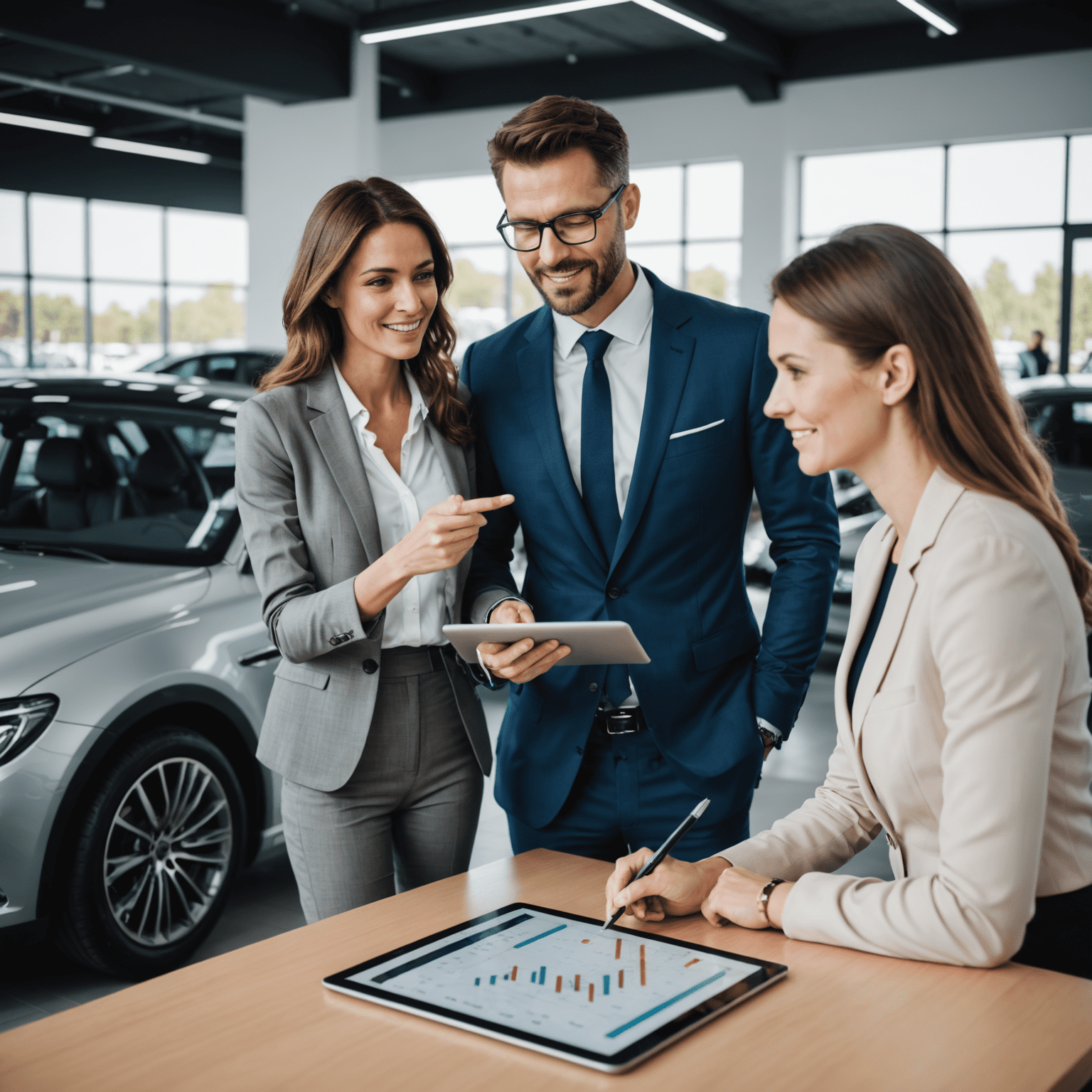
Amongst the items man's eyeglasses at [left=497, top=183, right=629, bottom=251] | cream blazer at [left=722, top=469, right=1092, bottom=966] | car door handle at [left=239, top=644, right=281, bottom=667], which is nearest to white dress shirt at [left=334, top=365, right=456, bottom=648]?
man's eyeglasses at [left=497, top=183, right=629, bottom=251]

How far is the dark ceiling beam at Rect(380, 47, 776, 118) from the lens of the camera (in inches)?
525

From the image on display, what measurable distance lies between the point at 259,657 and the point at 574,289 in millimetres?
1708

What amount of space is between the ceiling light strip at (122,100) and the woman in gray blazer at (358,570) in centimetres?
1254

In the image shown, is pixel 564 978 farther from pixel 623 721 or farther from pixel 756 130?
pixel 756 130

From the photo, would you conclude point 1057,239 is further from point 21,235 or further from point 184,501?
point 21,235

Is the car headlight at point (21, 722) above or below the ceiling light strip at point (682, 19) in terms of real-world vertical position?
below

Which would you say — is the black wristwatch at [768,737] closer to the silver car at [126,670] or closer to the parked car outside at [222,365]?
the silver car at [126,670]

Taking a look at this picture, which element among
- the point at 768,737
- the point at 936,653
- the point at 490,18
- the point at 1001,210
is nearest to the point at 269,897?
the point at 768,737

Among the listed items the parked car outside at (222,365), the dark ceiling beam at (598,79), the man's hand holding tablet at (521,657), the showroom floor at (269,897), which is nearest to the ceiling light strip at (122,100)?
the dark ceiling beam at (598,79)

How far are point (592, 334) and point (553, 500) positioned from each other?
313 millimetres

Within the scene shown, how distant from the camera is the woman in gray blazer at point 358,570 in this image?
201cm

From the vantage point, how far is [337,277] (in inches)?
84.1

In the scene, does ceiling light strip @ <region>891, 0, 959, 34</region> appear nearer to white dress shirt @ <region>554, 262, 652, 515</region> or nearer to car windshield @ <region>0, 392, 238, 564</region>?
car windshield @ <region>0, 392, 238, 564</region>

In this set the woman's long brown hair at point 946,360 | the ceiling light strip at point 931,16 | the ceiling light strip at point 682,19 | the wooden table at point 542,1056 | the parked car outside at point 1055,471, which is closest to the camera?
the wooden table at point 542,1056
